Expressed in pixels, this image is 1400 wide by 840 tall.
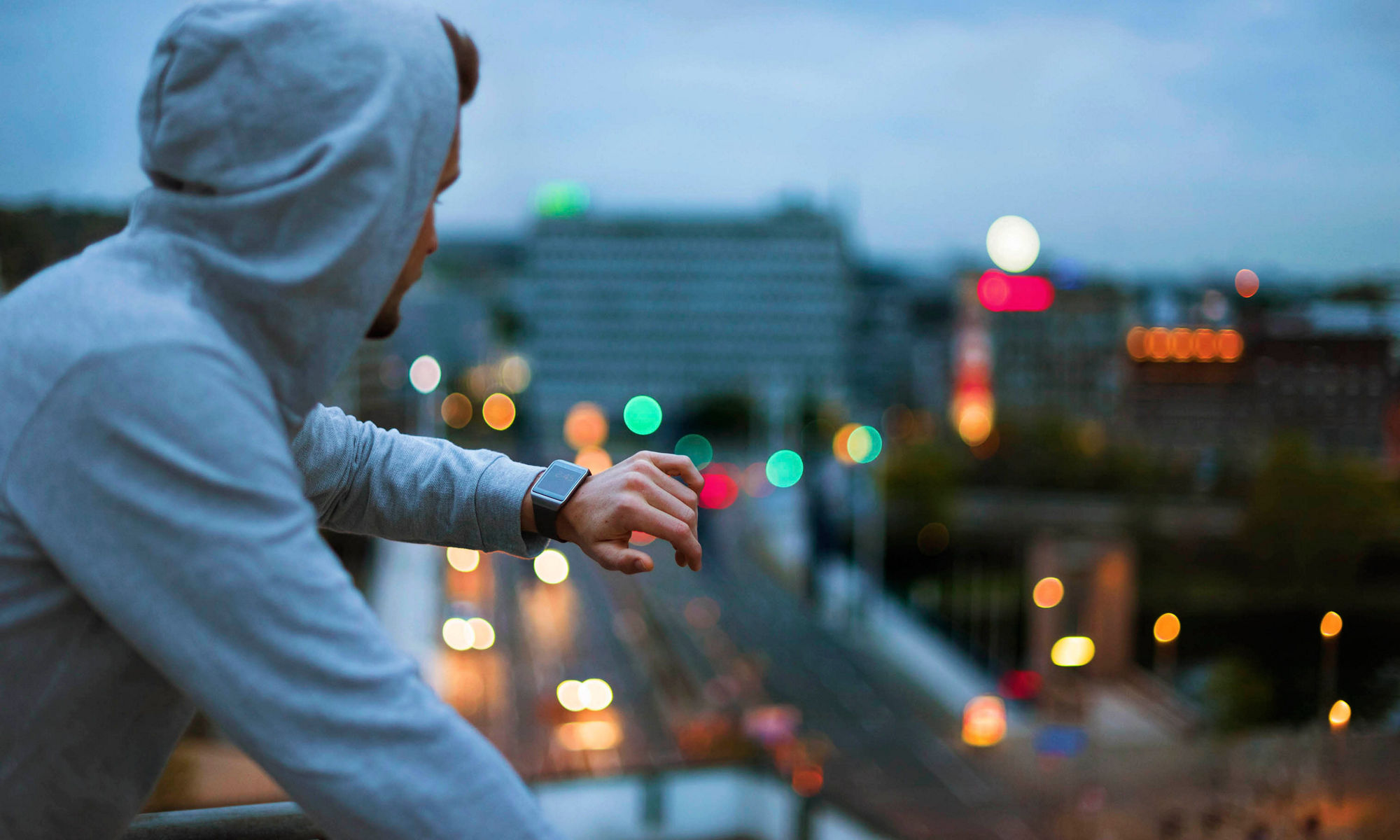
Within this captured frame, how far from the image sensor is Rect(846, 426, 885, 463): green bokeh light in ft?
110

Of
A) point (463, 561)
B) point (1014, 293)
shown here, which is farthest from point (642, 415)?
point (463, 561)

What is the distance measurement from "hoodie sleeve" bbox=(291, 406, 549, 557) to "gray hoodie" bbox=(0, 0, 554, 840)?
231 mm

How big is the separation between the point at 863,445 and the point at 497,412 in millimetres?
17967

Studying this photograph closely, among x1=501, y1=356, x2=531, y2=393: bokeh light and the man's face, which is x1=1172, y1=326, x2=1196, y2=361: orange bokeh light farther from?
x1=501, y1=356, x2=531, y2=393: bokeh light

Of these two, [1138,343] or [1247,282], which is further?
[1138,343]

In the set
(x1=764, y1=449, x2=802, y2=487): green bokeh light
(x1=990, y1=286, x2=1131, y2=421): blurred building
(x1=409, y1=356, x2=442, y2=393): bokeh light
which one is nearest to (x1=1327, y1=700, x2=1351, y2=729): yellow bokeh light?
(x1=409, y1=356, x2=442, y2=393): bokeh light

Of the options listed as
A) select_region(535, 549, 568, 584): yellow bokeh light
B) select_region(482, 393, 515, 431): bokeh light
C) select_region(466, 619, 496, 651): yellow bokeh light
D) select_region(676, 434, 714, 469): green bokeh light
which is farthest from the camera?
select_region(676, 434, 714, 469): green bokeh light

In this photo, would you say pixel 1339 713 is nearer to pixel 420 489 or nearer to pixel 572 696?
pixel 420 489

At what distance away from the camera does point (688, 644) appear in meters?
25.2

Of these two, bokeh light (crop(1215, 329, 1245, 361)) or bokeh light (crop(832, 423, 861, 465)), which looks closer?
bokeh light (crop(1215, 329, 1245, 361))

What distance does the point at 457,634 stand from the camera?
66.4 ft

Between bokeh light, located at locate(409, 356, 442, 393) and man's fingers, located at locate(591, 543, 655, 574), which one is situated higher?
man's fingers, located at locate(591, 543, 655, 574)

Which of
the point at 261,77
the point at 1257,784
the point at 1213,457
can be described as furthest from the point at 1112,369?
the point at 261,77

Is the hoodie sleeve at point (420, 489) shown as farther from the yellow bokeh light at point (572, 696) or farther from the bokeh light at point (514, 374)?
the bokeh light at point (514, 374)
